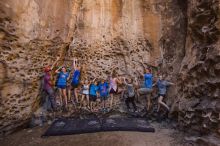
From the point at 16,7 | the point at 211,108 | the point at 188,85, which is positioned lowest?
the point at 211,108

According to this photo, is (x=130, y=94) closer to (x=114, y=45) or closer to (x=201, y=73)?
(x=114, y=45)

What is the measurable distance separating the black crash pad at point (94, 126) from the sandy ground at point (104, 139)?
20 cm

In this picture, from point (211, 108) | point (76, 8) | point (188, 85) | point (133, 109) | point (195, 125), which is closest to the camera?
point (211, 108)

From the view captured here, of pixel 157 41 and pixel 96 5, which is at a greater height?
pixel 96 5

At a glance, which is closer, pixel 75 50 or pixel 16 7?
pixel 16 7

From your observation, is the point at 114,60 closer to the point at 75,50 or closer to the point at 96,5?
the point at 75,50

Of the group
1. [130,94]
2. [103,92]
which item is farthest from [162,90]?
[103,92]

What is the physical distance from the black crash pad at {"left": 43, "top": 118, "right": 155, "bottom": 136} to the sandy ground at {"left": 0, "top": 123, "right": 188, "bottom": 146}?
20cm

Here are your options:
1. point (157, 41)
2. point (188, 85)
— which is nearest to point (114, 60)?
point (157, 41)

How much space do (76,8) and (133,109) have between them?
4.70 m

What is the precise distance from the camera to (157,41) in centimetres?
782

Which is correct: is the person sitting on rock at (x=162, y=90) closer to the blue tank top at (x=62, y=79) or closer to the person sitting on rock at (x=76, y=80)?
the person sitting on rock at (x=76, y=80)

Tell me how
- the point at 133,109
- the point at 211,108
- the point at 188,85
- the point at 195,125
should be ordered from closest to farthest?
the point at 211,108 → the point at 195,125 → the point at 188,85 → the point at 133,109

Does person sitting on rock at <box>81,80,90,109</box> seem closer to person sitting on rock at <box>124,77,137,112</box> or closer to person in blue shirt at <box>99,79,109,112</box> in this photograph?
person in blue shirt at <box>99,79,109,112</box>
